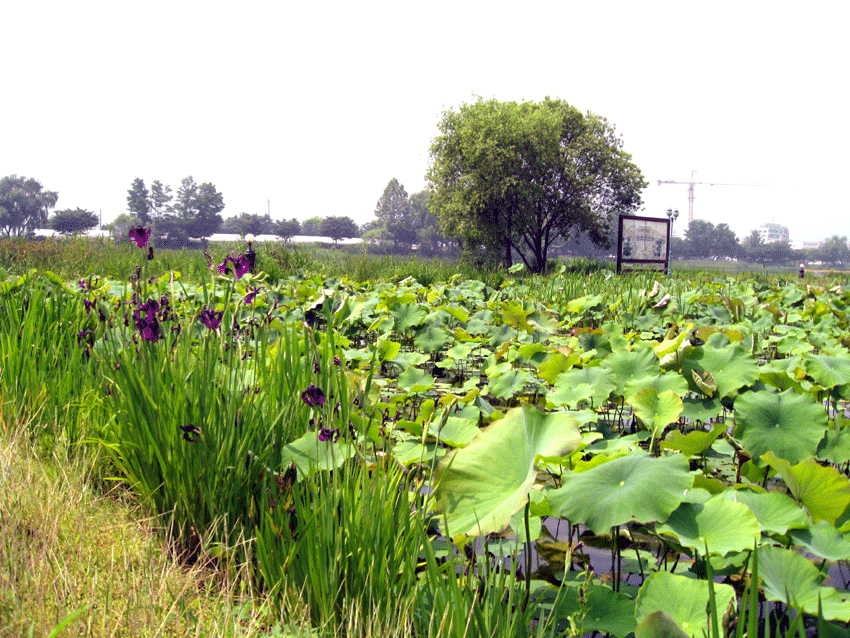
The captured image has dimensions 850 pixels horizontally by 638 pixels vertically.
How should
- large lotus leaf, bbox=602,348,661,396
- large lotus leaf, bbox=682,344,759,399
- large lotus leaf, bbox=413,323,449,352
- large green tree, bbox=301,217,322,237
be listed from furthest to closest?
1. large green tree, bbox=301,217,322,237
2. large lotus leaf, bbox=413,323,449,352
3. large lotus leaf, bbox=602,348,661,396
4. large lotus leaf, bbox=682,344,759,399

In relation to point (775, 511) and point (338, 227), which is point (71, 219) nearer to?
point (338, 227)

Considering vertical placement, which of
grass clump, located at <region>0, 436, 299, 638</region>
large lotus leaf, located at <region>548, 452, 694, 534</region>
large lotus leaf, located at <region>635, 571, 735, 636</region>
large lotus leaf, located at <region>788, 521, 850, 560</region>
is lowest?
grass clump, located at <region>0, 436, 299, 638</region>

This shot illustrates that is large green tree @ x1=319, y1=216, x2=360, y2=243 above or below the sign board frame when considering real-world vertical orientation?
above

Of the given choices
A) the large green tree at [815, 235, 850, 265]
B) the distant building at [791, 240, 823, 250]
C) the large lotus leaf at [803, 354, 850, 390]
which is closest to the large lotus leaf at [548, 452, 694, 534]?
the large lotus leaf at [803, 354, 850, 390]

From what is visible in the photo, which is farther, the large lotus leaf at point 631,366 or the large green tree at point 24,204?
the large green tree at point 24,204

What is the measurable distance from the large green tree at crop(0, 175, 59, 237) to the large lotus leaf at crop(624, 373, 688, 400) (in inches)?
4036

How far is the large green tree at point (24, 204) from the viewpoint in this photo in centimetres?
8888

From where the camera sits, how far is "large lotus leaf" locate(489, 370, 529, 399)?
2613 millimetres

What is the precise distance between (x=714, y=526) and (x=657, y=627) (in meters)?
0.38

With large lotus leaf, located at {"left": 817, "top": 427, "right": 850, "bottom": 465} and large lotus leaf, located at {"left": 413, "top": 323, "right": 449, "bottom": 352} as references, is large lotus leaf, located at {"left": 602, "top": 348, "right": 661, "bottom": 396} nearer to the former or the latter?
large lotus leaf, located at {"left": 817, "top": 427, "right": 850, "bottom": 465}

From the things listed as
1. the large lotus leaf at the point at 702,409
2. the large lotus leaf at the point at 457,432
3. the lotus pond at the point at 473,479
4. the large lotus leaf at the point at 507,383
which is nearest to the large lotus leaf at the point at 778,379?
the lotus pond at the point at 473,479

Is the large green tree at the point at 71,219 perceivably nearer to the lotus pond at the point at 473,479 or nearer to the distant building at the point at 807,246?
the lotus pond at the point at 473,479

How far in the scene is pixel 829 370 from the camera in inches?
95.9

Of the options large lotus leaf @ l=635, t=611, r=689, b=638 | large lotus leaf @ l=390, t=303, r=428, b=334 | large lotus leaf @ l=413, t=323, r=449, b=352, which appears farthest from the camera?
large lotus leaf @ l=390, t=303, r=428, b=334
